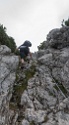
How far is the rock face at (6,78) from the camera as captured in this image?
16484 mm

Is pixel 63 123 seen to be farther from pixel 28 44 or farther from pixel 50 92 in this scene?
pixel 28 44

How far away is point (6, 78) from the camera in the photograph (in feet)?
63.6

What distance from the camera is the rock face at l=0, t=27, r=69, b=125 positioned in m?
16.8

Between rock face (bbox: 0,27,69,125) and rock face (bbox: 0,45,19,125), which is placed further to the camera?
rock face (bbox: 0,27,69,125)

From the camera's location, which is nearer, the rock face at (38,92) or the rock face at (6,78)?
the rock face at (6,78)

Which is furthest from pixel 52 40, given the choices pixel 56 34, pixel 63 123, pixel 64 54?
pixel 63 123

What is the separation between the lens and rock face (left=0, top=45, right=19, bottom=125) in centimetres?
1648

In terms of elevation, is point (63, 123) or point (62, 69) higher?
point (62, 69)

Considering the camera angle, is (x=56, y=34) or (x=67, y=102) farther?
(x=56, y=34)

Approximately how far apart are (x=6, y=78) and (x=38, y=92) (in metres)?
2.93

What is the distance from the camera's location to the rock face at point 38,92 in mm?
16812

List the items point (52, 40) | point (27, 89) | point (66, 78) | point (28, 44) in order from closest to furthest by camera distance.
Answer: point (27, 89) → point (66, 78) → point (28, 44) → point (52, 40)

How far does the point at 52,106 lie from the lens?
18.3m

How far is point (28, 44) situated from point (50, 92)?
6510mm
